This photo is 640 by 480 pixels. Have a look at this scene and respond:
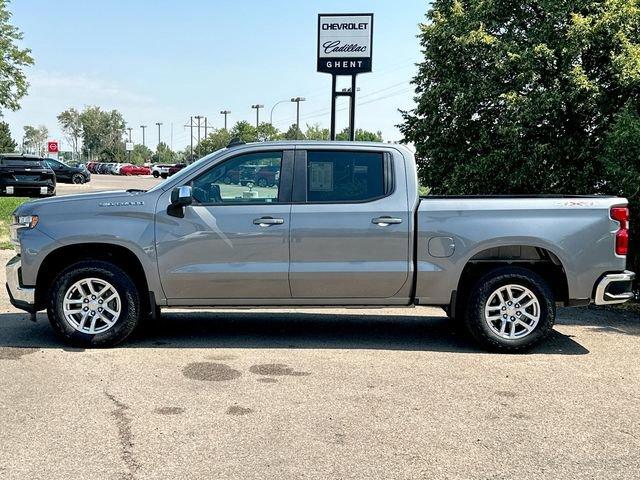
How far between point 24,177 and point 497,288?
20068 mm

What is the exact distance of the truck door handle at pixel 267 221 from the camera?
20.3 feet

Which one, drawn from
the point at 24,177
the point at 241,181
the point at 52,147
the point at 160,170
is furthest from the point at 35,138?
the point at 241,181

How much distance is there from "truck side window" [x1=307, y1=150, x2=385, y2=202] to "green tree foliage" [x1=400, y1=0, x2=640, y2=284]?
178 inches

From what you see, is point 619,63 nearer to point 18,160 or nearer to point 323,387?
point 323,387

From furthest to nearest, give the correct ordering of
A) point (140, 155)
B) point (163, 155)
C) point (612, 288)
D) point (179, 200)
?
point (163, 155) → point (140, 155) → point (612, 288) → point (179, 200)

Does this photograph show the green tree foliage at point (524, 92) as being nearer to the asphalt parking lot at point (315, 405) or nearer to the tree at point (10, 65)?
the asphalt parking lot at point (315, 405)

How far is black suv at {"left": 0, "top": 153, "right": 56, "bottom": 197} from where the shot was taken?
22.5m

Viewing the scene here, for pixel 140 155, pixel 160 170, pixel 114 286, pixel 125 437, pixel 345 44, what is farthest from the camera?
pixel 140 155

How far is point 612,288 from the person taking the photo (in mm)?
6324

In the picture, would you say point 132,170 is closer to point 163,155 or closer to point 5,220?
point 163,155

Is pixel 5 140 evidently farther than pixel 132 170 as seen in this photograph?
No

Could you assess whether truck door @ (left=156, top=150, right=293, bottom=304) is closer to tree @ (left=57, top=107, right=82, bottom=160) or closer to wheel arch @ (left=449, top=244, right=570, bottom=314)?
wheel arch @ (left=449, top=244, right=570, bottom=314)

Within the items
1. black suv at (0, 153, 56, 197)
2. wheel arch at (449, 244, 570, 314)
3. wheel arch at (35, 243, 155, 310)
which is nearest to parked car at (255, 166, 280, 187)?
wheel arch at (35, 243, 155, 310)

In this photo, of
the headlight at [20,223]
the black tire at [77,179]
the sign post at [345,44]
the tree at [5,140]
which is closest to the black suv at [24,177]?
the sign post at [345,44]
